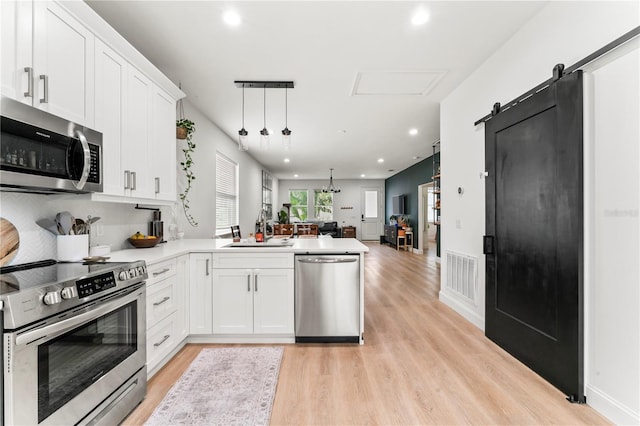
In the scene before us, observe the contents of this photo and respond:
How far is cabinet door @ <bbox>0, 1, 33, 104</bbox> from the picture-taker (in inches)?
51.8

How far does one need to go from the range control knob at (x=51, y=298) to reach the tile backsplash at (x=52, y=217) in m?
0.66

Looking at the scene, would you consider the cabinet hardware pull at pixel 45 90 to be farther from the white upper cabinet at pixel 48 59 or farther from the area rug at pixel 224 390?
the area rug at pixel 224 390

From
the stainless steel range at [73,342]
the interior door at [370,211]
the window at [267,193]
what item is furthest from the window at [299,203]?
the stainless steel range at [73,342]

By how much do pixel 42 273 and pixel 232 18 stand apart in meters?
2.04

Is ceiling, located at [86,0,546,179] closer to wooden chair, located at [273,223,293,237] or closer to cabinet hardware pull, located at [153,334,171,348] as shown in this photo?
cabinet hardware pull, located at [153,334,171,348]

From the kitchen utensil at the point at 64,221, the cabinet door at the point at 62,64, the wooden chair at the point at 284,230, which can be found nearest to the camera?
the cabinet door at the point at 62,64

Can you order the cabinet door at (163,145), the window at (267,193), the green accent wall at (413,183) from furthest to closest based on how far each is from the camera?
1. the window at (267,193)
2. the green accent wall at (413,183)
3. the cabinet door at (163,145)

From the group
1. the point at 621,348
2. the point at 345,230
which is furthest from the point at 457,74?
the point at 345,230

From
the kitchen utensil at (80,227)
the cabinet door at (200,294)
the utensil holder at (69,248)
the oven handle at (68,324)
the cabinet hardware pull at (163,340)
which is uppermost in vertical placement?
the kitchen utensil at (80,227)

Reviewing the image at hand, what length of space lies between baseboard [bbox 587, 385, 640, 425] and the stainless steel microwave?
3.30 m

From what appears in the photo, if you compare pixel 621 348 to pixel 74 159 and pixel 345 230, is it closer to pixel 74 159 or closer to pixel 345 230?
pixel 74 159

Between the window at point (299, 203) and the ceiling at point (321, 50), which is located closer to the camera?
the ceiling at point (321, 50)

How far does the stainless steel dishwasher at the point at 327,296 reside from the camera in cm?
265

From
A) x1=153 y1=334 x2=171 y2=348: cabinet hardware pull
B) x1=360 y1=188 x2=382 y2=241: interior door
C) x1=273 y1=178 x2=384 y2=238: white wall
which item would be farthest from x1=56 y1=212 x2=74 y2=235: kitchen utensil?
x1=360 y1=188 x2=382 y2=241: interior door
